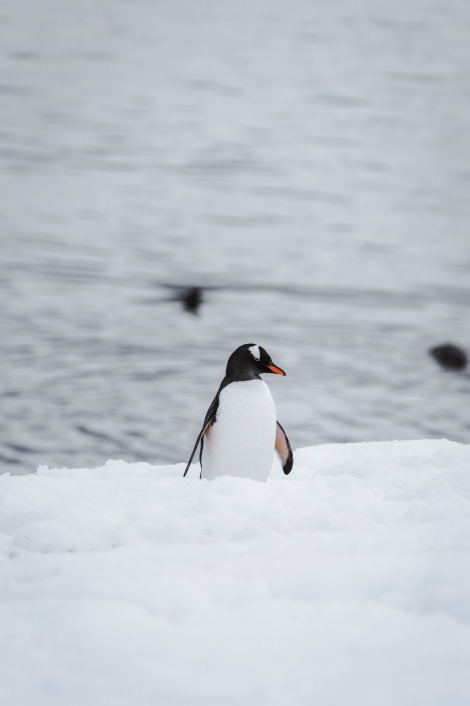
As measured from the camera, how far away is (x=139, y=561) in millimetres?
3549

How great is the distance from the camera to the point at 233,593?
3.31 metres

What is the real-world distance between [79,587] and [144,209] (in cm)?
2257

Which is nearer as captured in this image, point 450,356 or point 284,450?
point 284,450

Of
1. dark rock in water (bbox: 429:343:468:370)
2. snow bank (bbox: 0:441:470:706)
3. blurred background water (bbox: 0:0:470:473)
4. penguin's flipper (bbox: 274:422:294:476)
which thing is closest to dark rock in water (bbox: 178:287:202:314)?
blurred background water (bbox: 0:0:470:473)

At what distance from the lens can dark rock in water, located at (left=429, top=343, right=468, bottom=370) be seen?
11795 millimetres

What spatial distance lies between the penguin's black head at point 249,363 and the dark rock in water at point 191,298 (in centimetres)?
842

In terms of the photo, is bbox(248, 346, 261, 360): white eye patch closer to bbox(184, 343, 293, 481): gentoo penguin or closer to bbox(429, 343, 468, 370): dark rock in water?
bbox(184, 343, 293, 481): gentoo penguin

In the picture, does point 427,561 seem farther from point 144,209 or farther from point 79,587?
point 144,209

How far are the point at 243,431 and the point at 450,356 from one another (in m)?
7.08

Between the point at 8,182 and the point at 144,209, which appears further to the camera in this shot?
the point at 8,182

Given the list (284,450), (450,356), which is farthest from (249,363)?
(450,356)

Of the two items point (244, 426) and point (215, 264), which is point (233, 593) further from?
point (215, 264)

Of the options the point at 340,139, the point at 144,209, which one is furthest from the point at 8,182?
the point at 340,139

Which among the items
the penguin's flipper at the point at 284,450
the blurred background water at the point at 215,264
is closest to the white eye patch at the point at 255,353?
the penguin's flipper at the point at 284,450
